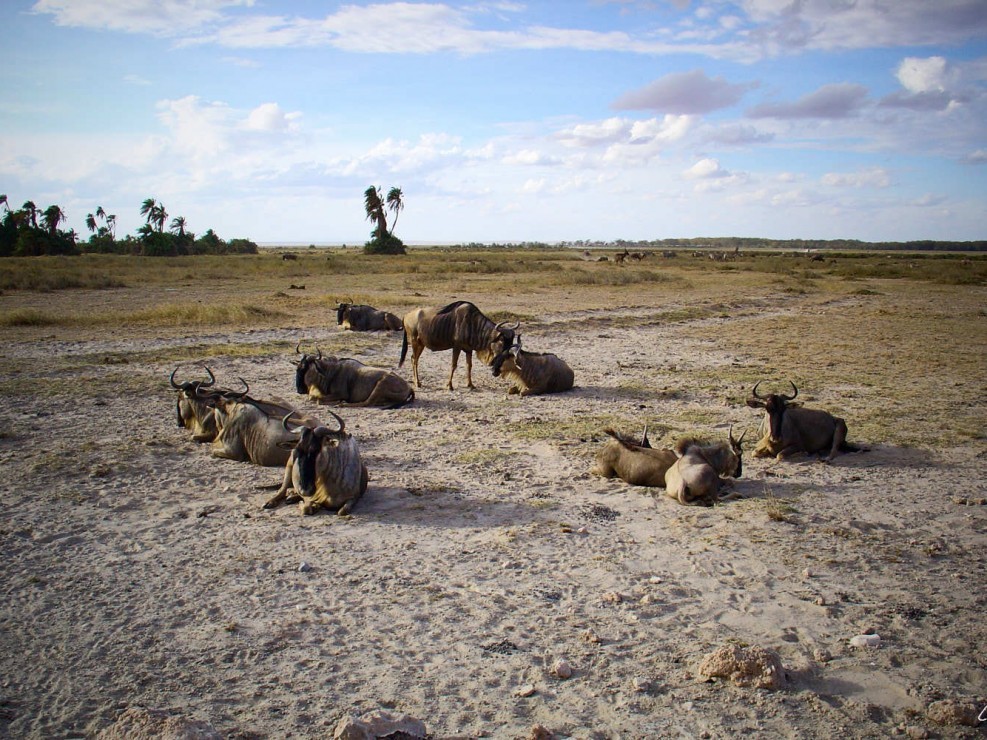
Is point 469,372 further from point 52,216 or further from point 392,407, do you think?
point 52,216

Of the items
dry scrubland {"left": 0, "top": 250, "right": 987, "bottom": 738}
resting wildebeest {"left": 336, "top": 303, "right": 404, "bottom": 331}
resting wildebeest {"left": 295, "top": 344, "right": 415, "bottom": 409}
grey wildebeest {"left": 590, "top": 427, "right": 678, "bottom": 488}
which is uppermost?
resting wildebeest {"left": 336, "top": 303, "right": 404, "bottom": 331}

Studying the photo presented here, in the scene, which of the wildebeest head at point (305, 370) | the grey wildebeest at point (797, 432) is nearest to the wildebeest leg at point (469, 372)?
the wildebeest head at point (305, 370)

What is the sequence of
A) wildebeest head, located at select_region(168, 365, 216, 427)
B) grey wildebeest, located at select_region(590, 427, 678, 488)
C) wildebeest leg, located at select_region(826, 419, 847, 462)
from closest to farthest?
1. grey wildebeest, located at select_region(590, 427, 678, 488)
2. wildebeest leg, located at select_region(826, 419, 847, 462)
3. wildebeest head, located at select_region(168, 365, 216, 427)

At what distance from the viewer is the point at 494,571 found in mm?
5746

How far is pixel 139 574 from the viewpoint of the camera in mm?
5664

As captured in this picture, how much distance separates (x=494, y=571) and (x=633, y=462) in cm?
258

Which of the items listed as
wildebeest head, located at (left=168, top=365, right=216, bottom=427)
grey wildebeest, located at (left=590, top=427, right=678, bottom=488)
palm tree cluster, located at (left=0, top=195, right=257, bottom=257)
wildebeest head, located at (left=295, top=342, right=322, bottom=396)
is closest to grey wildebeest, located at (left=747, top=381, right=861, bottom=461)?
grey wildebeest, located at (left=590, top=427, right=678, bottom=488)

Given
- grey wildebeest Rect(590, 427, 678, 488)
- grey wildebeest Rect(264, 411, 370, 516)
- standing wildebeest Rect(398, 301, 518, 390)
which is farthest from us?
standing wildebeest Rect(398, 301, 518, 390)

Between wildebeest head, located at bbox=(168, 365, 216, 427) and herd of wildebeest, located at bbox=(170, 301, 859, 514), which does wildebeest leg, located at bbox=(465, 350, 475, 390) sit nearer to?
herd of wildebeest, located at bbox=(170, 301, 859, 514)

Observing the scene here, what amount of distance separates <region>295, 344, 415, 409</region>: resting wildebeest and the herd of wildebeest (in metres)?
0.02

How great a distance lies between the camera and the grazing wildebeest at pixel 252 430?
8.21 metres

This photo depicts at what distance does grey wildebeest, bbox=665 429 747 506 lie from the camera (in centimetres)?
713

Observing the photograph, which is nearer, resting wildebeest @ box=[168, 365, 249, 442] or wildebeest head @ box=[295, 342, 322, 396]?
resting wildebeest @ box=[168, 365, 249, 442]

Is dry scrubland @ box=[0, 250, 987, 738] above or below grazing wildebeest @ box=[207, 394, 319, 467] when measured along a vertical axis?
below
